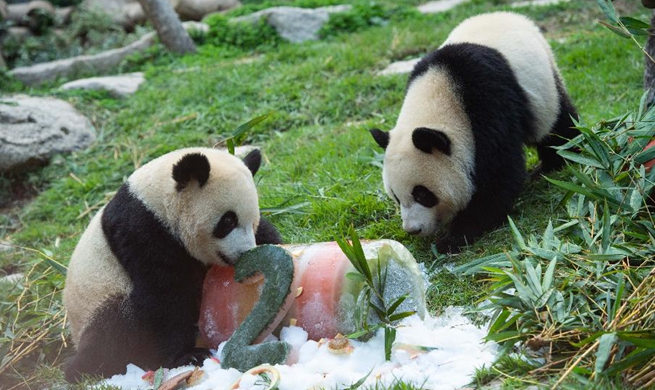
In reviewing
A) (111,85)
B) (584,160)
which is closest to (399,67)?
(111,85)

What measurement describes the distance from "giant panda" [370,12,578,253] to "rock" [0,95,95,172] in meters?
5.25

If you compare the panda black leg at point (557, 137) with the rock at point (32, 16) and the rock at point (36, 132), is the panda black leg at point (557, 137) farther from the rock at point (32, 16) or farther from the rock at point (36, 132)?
the rock at point (32, 16)

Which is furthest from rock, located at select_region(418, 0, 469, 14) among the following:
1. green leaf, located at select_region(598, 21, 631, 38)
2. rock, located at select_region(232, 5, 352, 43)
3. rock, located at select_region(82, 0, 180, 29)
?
green leaf, located at select_region(598, 21, 631, 38)

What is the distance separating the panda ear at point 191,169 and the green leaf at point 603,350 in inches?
83.9

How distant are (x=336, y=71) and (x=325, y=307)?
224 inches

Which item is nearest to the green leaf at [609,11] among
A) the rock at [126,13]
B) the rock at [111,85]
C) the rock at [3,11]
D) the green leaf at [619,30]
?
the green leaf at [619,30]

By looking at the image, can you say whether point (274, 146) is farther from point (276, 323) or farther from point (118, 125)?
point (276, 323)

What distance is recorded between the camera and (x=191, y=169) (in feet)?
12.8

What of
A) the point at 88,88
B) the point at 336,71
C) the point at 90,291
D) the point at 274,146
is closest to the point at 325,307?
the point at 90,291

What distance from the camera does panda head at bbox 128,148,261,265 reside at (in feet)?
13.0

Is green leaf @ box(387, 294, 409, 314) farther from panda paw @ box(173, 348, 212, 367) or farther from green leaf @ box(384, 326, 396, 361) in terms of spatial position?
panda paw @ box(173, 348, 212, 367)

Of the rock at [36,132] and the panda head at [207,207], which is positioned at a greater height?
the panda head at [207,207]

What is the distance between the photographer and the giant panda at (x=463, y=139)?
467 centimetres

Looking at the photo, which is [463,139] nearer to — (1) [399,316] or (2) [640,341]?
(1) [399,316]
